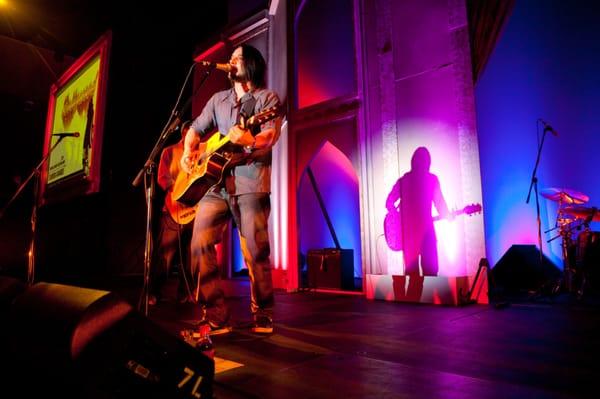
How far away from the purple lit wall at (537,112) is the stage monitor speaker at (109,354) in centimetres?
497

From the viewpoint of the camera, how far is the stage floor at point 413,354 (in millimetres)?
1364

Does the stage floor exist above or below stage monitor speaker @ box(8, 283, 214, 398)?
below

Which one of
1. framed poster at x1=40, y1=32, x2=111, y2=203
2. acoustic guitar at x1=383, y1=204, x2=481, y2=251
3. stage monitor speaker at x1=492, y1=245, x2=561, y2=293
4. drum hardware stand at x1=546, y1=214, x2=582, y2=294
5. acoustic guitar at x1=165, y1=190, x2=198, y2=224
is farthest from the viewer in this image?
framed poster at x1=40, y1=32, x2=111, y2=203

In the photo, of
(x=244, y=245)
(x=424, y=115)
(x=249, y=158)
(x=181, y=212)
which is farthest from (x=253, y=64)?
(x=424, y=115)

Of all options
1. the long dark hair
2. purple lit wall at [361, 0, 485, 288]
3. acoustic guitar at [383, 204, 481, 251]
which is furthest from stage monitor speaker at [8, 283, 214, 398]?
acoustic guitar at [383, 204, 481, 251]

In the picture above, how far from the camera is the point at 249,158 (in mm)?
2410

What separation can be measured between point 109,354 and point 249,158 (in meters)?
1.62

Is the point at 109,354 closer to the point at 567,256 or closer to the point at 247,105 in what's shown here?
the point at 247,105

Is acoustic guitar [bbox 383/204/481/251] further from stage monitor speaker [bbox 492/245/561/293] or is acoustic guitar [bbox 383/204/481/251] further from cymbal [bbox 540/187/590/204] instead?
cymbal [bbox 540/187/590/204]

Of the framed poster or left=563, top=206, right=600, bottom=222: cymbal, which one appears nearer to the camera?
left=563, top=206, right=600, bottom=222: cymbal

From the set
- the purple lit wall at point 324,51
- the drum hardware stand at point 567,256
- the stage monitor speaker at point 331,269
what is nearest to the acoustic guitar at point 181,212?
the stage monitor speaker at point 331,269

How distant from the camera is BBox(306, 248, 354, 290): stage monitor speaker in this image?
5.08 meters

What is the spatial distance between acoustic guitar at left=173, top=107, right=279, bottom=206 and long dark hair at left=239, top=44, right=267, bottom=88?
0.41m

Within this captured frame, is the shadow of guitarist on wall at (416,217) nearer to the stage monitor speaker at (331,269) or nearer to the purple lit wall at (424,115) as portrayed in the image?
the purple lit wall at (424,115)
